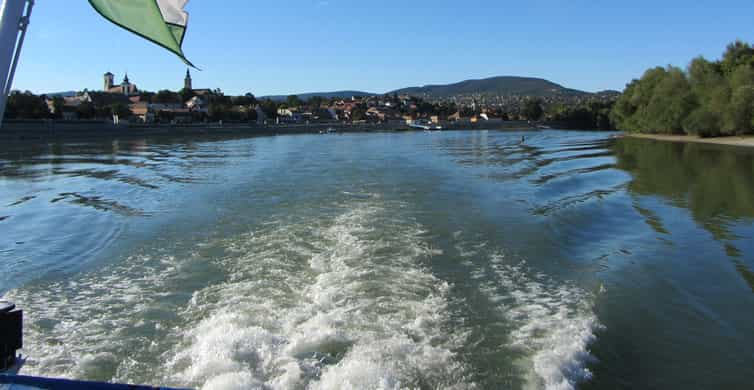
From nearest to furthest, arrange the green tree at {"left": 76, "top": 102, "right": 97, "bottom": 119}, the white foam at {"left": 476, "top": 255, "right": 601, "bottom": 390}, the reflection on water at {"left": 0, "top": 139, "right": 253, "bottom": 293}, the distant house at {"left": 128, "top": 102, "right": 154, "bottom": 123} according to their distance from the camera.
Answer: the white foam at {"left": 476, "top": 255, "right": 601, "bottom": 390}, the reflection on water at {"left": 0, "top": 139, "right": 253, "bottom": 293}, the green tree at {"left": 76, "top": 102, "right": 97, "bottom": 119}, the distant house at {"left": 128, "top": 102, "right": 154, "bottom": 123}

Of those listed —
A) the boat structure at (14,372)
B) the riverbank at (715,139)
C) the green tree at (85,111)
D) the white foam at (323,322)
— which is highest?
the green tree at (85,111)

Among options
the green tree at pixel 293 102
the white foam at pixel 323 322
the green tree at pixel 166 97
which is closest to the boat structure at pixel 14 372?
the white foam at pixel 323 322

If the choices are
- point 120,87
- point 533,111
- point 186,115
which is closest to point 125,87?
point 120,87

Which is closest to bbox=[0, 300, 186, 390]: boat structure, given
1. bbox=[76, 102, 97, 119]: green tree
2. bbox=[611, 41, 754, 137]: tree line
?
bbox=[611, 41, 754, 137]: tree line

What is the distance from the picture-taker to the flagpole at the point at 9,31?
253 centimetres

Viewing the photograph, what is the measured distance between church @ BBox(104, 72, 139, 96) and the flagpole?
494ft

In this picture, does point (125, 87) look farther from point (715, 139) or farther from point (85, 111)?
point (715, 139)

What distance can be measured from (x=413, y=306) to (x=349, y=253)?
281cm

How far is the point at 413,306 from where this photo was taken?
6.94 meters

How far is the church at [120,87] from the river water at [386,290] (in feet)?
464

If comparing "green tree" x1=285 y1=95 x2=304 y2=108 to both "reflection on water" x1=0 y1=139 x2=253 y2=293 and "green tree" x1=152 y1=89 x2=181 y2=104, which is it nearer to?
"green tree" x1=152 y1=89 x2=181 y2=104

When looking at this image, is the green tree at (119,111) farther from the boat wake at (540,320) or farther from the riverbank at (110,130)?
the boat wake at (540,320)

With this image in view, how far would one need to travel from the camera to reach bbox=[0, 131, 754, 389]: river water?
5.39 meters

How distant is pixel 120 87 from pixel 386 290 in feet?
533
